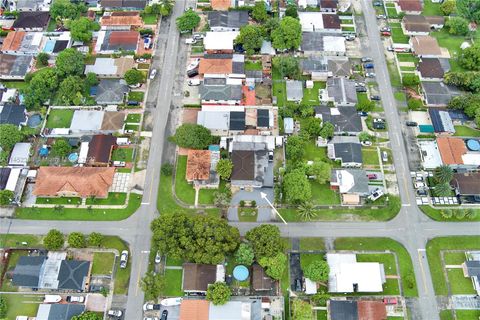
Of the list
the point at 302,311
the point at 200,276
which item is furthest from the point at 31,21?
the point at 302,311

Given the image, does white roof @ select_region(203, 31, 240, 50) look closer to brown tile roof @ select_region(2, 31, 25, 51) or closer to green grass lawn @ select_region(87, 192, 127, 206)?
green grass lawn @ select_region(87, 192, 127, 206)

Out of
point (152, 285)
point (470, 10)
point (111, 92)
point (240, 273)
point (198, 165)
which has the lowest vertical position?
point (152, 285)

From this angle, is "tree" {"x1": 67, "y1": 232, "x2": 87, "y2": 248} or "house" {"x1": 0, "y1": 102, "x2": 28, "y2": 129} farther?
"house" {"x1": 0, "y1": 102, "x2": 28, "y2": 129}

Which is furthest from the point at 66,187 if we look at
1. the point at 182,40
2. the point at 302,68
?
the point at 302,68

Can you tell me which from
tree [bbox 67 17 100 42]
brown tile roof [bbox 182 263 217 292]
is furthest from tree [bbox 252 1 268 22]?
brown tile roof [bbox 182 263 217 292]

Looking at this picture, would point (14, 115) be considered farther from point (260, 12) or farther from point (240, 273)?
point (260, 12)

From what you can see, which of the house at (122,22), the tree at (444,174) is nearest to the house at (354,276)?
the tree at (444,174)
